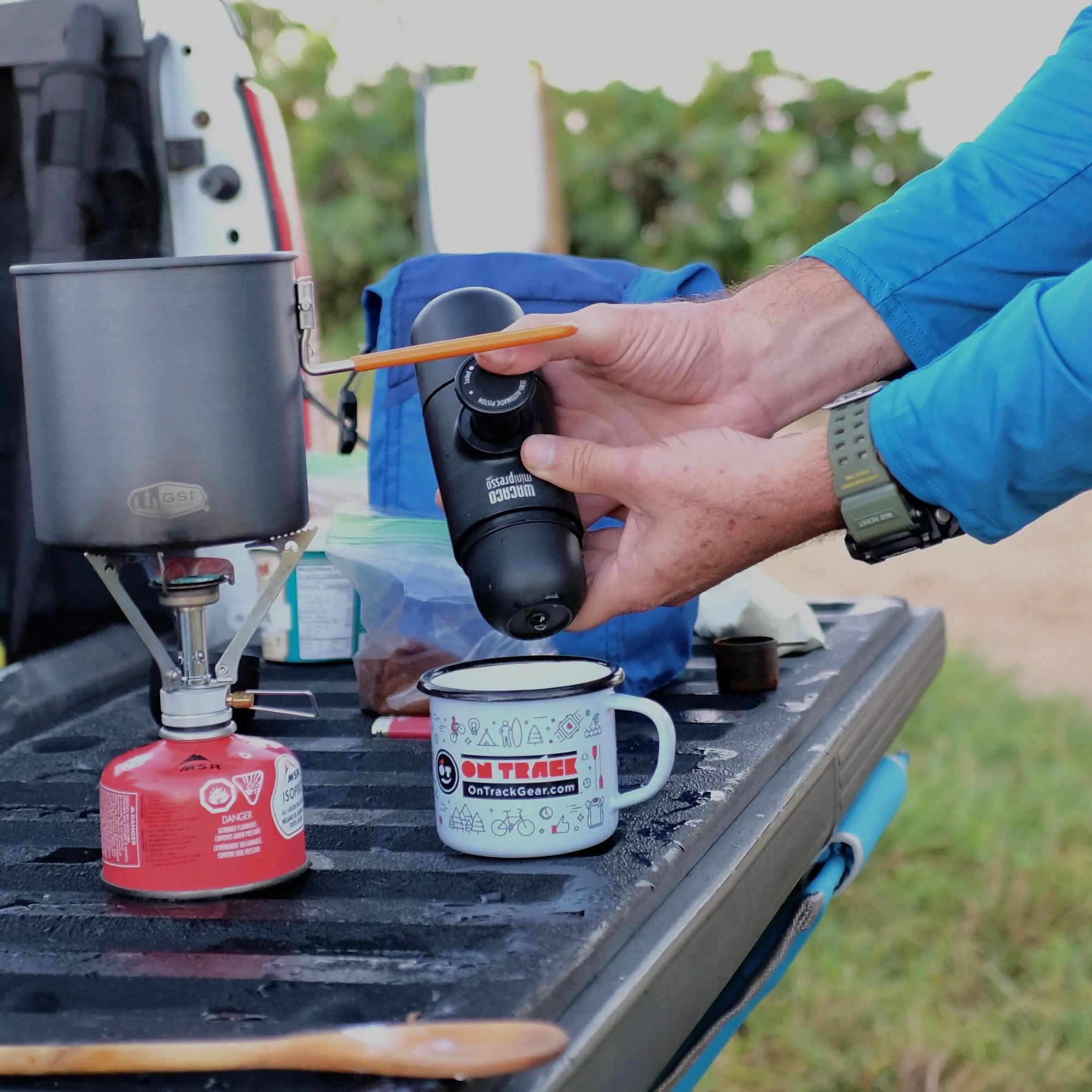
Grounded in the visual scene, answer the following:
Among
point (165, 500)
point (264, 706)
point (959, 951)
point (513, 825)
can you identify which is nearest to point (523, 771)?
point (513, 825)

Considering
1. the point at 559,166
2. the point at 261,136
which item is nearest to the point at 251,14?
the point at 559,166

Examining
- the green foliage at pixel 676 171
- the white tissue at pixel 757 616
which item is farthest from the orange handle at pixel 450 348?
the green foliage at pixel 676 171

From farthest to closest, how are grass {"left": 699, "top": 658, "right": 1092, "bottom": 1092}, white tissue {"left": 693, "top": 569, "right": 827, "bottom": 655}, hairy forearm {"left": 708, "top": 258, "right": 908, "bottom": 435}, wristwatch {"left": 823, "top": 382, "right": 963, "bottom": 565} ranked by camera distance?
1. grass {"left": 699, "top": 658, "right": 1092, "bottom": 1092}
2. white tissue {"left": 693, "top": 569, "right": 827, "bottom": 655}
3. hairy forearm {"left": 708, "top": 258, "right": 908, "bottom": 435}
4. wristwatch {"left": 823, "top": 382, "right": 963, "bottom": 565}

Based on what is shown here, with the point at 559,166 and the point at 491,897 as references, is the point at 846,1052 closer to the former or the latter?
the point at 491,897

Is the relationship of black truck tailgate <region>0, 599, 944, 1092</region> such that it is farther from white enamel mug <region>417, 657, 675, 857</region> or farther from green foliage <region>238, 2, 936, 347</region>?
green foliage <region>238, 2, 936, 347</region>

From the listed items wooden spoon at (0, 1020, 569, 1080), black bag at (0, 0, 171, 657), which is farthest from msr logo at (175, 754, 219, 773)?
black bag at (0, 0, 171, 657)

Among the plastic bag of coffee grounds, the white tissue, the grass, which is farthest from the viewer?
the grass

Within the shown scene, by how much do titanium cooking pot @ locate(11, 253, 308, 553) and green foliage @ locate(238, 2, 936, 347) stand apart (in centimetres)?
661

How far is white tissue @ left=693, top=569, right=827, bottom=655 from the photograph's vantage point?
167cm

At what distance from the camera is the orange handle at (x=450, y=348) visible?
111 centimetres

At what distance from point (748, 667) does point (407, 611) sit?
0.35m

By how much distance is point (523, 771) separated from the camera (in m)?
1.02

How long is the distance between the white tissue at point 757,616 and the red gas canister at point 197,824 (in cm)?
79

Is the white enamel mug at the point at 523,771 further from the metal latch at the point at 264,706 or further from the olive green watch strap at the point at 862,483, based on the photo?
the olive green watch strap at the point at 862,483
